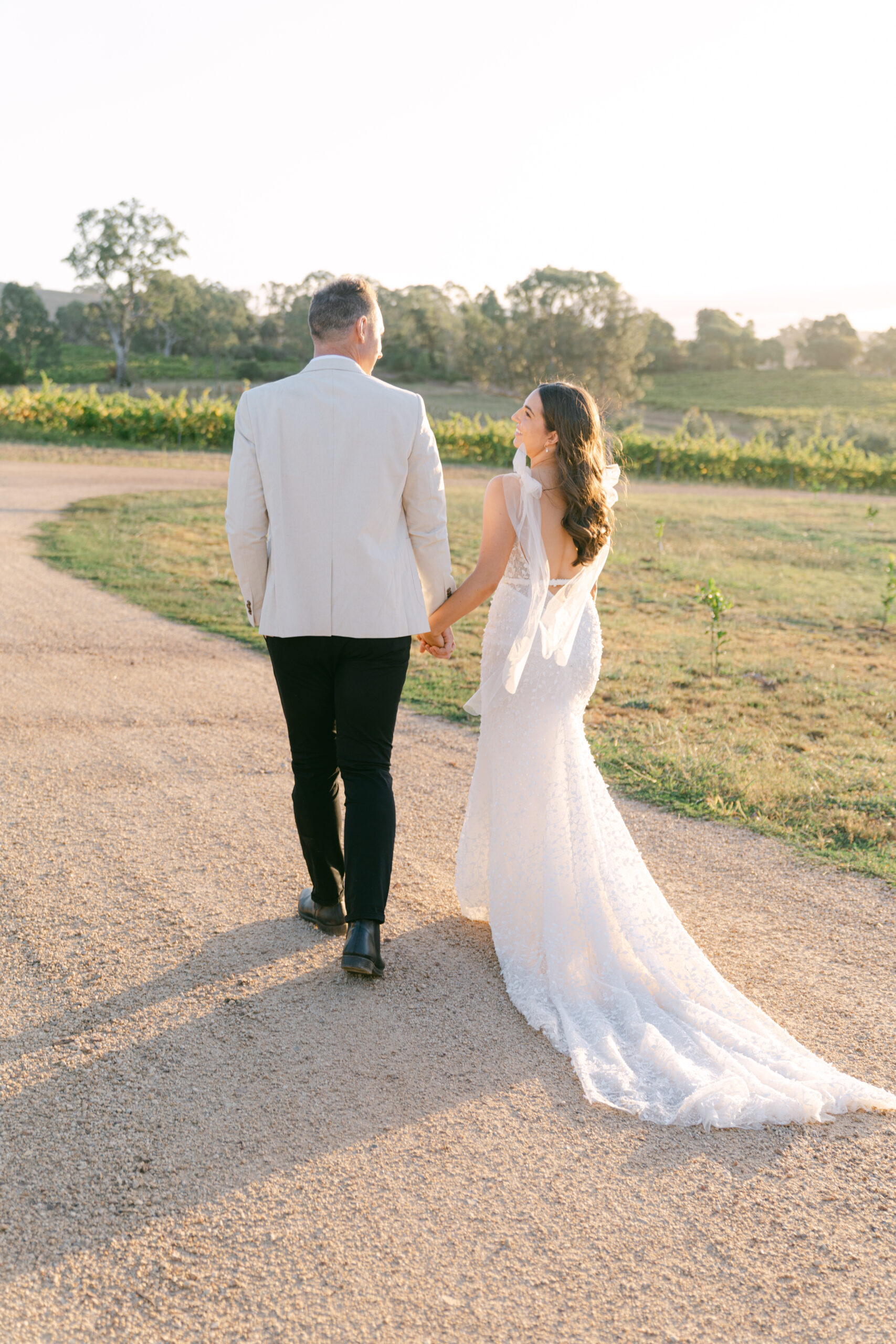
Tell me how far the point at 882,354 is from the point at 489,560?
9921cm

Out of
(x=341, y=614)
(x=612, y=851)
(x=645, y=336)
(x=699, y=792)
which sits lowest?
(x=699, y=792)

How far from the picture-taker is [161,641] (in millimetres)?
8734

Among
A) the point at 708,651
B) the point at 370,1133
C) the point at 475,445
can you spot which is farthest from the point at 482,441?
the point at 370,1133

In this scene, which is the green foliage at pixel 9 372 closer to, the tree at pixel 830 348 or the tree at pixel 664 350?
the tree at pixel 664 350

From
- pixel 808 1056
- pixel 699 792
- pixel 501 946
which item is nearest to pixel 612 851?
pixel 501 946

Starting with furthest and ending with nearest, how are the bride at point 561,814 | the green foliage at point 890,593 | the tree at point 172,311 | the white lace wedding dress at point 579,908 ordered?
the tree at point 172,311
the green foliage at point 890,593
the bride at point 561,814
the white lace wedding dress at point 579,908

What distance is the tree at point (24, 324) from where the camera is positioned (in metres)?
62.9

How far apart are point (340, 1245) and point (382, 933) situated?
1.63m

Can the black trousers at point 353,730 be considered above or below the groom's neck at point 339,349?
below

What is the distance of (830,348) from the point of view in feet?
298

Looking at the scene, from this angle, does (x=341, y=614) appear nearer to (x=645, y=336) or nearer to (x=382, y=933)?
(x=382, y=933)

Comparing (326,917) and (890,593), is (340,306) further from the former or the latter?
(890,593)

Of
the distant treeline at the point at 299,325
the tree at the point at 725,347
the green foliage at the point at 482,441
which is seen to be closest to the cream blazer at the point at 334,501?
the green foliage at the point at 482,441

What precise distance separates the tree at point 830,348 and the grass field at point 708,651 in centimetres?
8011
